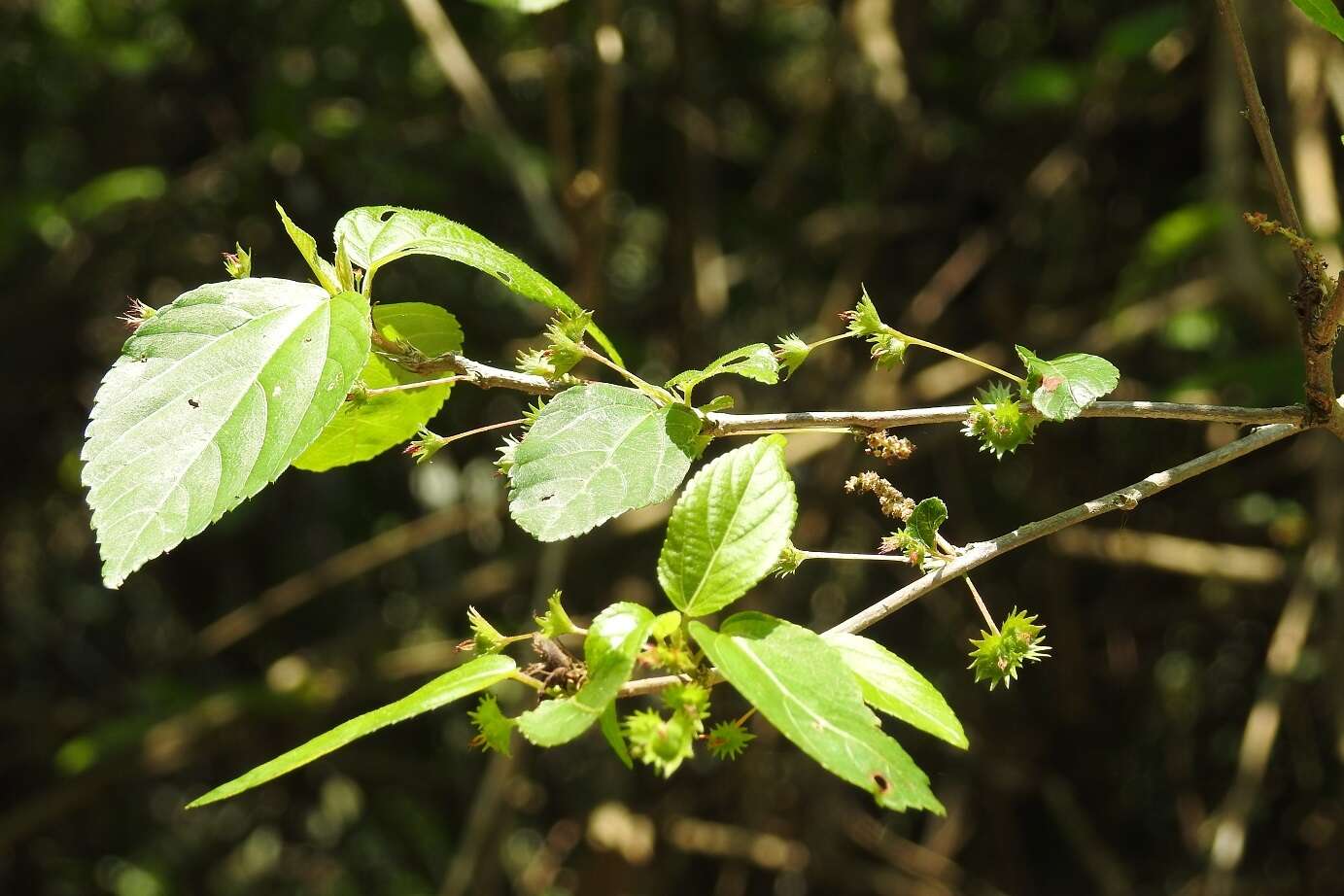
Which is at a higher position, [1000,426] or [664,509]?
[1000,426]

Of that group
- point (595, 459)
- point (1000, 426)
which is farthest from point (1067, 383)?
point (595, 459)

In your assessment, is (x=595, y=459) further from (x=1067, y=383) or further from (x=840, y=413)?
(x=1067, y=383)

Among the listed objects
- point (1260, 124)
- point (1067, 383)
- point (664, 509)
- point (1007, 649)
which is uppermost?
point (1260, 124)

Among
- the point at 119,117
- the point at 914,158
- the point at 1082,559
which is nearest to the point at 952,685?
the point at 1082,559

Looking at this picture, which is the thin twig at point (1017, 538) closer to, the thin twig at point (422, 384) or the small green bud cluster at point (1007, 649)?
the small green bud cluster at point (1007, 649)

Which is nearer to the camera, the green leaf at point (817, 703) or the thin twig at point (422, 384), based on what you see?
the green leaf at point (817, 703)

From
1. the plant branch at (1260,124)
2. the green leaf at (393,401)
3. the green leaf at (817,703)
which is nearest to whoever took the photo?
the green leaf at (817,703)

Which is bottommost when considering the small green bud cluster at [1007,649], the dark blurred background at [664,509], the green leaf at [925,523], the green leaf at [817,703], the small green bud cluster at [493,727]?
the dark blurred background at [664,509]

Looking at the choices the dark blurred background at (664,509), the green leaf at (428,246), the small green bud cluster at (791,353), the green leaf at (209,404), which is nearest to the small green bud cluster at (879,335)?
the small green bud cluster at (791,353)
